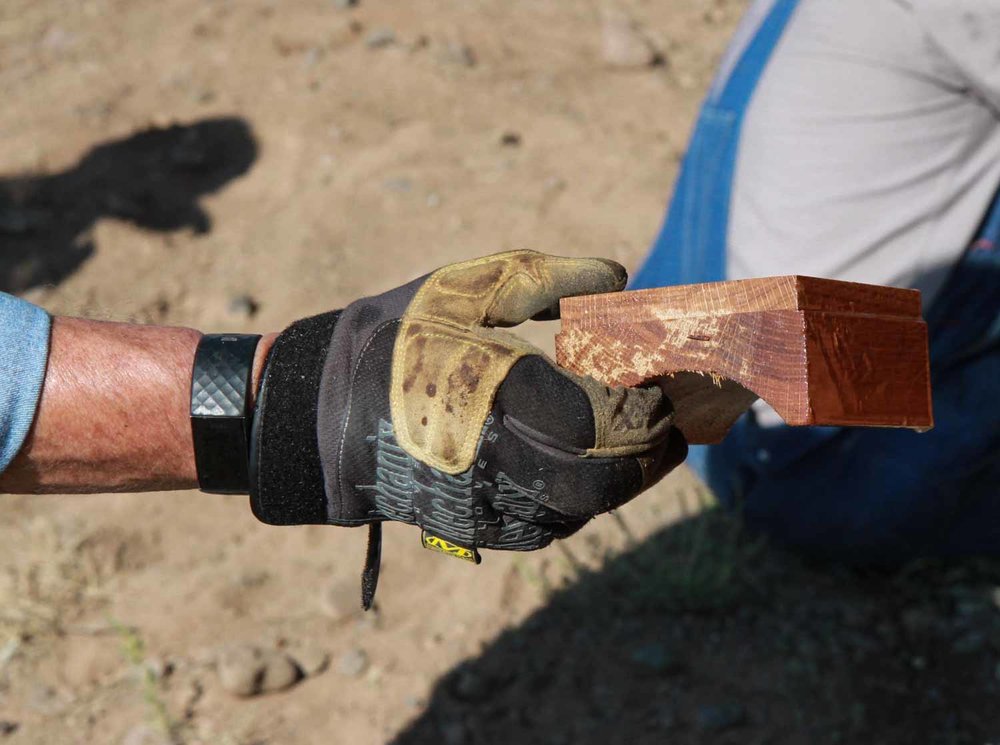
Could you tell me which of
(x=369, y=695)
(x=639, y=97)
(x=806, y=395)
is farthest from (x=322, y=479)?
(x=639, y=97)

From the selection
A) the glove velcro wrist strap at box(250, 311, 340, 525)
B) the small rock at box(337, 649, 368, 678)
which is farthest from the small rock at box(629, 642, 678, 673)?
the glove velcro wrist strap at box(250, 311, 340, 525)

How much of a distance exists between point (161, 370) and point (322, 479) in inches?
12.9

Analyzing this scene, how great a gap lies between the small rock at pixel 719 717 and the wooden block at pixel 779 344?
3.35ft

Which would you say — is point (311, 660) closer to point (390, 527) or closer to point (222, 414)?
point (390, 527)

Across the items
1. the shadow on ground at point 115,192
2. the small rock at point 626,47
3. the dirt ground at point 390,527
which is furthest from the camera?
the small rock at point 626,47

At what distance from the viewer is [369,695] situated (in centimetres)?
240

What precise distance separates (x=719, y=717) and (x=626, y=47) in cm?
307

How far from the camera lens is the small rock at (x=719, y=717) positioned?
87.7 inches

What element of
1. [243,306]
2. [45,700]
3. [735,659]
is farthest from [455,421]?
[243,306]

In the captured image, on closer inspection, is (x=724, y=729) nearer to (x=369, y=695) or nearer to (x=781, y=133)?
(x=369, y=695)

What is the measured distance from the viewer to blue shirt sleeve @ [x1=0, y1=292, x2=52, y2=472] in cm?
146

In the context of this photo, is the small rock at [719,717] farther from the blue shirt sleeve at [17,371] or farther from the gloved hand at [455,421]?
the blue shirt sleeve at [17,371]

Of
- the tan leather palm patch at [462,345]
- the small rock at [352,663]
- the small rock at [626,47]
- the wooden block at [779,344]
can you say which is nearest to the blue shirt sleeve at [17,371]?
the tan leather palm patch at [462,345]

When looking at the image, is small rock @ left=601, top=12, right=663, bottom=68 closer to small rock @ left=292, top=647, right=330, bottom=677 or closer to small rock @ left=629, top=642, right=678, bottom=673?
small rock @ left=629, top=642, right=678, bottom=673
